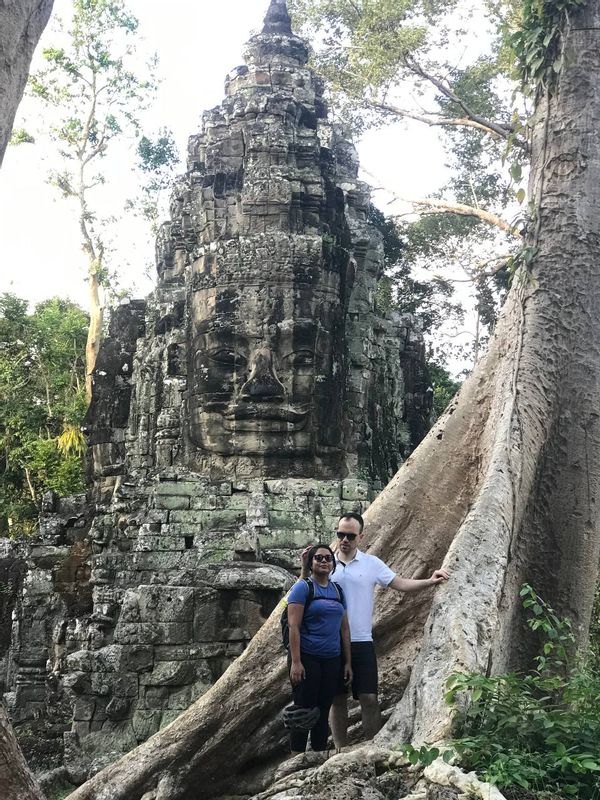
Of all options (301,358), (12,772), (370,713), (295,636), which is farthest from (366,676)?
(301,358)

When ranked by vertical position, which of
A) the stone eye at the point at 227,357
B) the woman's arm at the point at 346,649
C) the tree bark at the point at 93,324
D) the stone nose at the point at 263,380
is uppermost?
the tree bark at the point at 93,324

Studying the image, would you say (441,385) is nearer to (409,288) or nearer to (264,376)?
(409,288)

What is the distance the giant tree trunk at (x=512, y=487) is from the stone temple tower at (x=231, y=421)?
2194 millimetres

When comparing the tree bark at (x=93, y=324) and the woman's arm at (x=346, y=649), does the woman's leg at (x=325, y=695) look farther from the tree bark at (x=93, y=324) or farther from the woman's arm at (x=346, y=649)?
the tree bark at (x=93, y=324)

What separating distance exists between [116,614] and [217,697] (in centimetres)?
365

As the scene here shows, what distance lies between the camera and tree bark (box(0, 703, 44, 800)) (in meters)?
3.13

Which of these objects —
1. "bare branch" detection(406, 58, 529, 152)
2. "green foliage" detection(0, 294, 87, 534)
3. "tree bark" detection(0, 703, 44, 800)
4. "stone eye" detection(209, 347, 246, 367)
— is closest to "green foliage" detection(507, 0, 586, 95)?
"tree bark" detection(0, 703, 44, 800)

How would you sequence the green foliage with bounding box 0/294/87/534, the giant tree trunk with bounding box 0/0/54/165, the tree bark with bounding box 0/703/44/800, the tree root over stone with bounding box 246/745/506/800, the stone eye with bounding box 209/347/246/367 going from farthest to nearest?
the green foliage with bounding box 0/294/87/534 → the stone eye with bounding box 209/347/246/367 → the giant tree trunk with bounding box 0/0/54/165 → the tree bark with bounding box 0/703/44/800 → the tree root over stone with bounding box 246/745/506/800

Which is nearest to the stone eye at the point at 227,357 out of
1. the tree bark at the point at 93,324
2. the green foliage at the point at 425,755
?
the green foliage at the point at 425,755

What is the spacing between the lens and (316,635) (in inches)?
153

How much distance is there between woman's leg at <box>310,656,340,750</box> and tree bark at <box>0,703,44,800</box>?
1.23 meters

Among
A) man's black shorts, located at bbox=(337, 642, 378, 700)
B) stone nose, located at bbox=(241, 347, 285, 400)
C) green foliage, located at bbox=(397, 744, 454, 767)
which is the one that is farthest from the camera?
stone nose, located at bbox=(241, 347, 285, 400)

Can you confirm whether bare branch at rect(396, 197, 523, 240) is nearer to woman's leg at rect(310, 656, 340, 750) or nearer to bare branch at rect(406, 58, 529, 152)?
bare branch at rect(406, 58, 529, 152)

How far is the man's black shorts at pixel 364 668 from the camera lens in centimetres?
406
